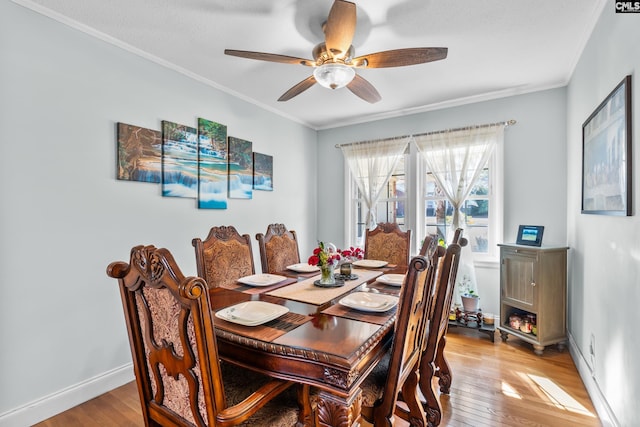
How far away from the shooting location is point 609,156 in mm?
1746

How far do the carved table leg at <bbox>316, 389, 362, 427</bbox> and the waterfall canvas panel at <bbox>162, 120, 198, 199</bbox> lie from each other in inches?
84.6

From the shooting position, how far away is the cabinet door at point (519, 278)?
2713mm

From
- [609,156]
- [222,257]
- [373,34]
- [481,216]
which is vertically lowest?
[222,257]

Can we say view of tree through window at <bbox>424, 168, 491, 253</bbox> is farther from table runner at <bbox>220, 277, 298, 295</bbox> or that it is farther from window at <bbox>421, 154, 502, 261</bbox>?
table runner at <bbox>220, 277, 298, 295</bbox>

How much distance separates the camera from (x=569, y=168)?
287cm

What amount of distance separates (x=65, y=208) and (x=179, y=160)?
3.01ft

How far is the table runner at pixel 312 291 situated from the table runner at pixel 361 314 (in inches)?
5.0

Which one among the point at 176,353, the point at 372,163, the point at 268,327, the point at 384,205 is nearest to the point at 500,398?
the point at 268,327

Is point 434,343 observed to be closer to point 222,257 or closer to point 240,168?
Answer: point 222,257

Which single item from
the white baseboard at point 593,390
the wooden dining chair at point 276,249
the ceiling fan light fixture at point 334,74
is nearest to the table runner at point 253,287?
the wooden dining chair at point 276,249

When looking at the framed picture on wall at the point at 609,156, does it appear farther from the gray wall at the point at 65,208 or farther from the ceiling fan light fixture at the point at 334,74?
the gray wall at the point at 65,208

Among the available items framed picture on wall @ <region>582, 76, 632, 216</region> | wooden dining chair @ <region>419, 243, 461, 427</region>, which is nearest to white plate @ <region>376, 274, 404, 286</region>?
wooden dining chair @ <region>419, 243, 461, 427</region>

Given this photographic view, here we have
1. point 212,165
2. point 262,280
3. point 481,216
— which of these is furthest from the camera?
point 481,216

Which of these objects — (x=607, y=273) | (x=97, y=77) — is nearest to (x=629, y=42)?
(x=607, y=273)
